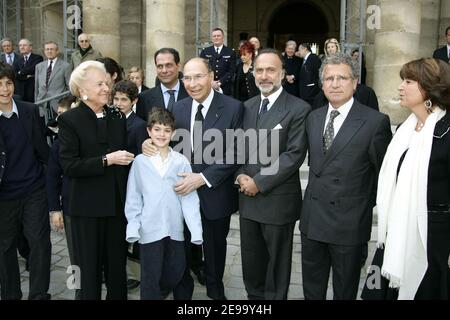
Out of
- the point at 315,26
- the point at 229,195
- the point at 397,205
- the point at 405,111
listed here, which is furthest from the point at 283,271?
the point at 315,26

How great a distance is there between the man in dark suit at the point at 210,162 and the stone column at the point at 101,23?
6.44 m

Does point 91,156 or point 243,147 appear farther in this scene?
point 243,147

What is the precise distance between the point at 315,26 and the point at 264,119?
671 inches

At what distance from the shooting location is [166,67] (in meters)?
4.75

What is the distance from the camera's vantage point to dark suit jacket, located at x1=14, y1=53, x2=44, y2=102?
9898mm

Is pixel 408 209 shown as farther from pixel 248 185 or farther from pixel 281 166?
pixel 248 185

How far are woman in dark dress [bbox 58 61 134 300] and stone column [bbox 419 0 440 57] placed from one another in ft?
29.8

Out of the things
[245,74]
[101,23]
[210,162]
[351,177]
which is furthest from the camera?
[101,23]

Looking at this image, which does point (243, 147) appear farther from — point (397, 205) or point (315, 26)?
point (315, 26)

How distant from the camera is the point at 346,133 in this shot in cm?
347

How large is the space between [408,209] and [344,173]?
0.50 metres

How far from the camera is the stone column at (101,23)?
10.0 meters

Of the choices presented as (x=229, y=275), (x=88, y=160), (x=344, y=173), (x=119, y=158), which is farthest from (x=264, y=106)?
(x=229, y=275)

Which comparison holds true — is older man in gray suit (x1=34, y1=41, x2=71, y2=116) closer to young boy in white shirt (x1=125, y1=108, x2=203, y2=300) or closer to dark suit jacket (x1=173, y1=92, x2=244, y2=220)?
dark suit jacket (x1=173, y1=92, x2=244, y2=220)
